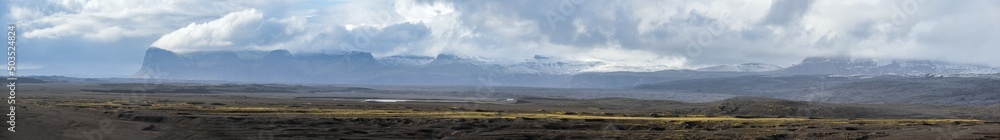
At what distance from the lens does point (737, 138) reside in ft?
180

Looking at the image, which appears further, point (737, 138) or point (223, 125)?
point (223, 125)

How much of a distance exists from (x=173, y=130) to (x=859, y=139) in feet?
125

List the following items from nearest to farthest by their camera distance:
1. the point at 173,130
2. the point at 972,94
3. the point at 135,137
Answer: the point at 135,137 < the point at 173,130 < the point at 972,94

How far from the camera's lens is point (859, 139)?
5562cm

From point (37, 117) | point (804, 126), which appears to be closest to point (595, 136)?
point (804, 126)

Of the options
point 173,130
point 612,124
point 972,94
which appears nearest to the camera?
point 173,130

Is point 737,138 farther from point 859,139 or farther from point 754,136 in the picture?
point 859,139

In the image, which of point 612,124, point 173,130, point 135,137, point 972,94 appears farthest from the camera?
point 972,94

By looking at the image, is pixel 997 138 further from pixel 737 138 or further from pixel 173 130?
pixel 173 130

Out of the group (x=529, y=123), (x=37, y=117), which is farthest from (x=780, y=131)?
(x=37, y=117)

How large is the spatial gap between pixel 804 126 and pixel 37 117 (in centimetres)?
5108

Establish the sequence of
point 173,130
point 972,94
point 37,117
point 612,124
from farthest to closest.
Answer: point 972,94 < point 37,117 < point 612,124 < point 173,130

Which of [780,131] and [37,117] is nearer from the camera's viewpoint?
[780,131]

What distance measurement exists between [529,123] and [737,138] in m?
14.7
